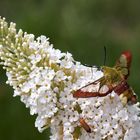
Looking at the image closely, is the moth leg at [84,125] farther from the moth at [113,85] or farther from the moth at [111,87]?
the moth at [113,85]

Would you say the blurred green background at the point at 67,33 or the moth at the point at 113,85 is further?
the blurred green background at the point at 67,33

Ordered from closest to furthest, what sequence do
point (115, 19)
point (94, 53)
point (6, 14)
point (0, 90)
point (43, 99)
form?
1. point (43, 99)
2. point (0, 90)
3. point (94, 53)
4. point (6, 14)
5. point (115, 19)

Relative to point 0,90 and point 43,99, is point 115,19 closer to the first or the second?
point 0,90

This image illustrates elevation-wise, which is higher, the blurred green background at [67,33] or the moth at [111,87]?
the blurred green background at [67,33]

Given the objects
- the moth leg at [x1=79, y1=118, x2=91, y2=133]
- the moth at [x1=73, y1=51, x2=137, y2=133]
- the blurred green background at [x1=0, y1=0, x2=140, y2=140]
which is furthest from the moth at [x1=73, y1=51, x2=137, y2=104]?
the blurred green background at [x1=0, y1=0, x2=140, y2=140]

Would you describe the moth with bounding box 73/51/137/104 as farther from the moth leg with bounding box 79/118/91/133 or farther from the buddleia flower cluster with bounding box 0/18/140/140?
the moth leg with bounding box 79/118/91/133

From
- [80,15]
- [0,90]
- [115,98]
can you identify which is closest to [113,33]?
[80,15]

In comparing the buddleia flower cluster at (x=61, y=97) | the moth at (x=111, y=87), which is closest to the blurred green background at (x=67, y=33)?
the buddleia flower cluster at (x=61, y=97)
